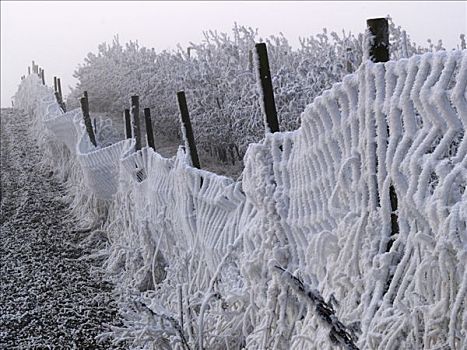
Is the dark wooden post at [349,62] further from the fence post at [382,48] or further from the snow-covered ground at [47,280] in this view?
the fence post at [382,48]

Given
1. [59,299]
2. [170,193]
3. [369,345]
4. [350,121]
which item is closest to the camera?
[369,345]

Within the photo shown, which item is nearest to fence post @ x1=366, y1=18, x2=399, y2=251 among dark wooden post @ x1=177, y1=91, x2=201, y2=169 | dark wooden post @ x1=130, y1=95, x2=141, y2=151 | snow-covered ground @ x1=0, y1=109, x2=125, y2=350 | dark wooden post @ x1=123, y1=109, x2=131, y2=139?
snow-covered ground @ x1=0, y1=109, x2=125, y2=350

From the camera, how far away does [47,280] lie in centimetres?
826

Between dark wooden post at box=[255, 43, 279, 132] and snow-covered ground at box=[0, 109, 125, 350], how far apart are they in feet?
6.44

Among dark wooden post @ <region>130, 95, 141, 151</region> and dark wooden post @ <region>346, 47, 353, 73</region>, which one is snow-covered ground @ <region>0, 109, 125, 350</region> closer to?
dark wooden post @ <region>130, 95, 141, 151</region>

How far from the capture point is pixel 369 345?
2.71m

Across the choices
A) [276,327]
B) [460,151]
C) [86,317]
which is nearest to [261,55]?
[276,327]

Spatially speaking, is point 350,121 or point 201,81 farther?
point 201,81

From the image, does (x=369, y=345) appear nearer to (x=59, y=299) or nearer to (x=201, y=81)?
(x=59, y=299)

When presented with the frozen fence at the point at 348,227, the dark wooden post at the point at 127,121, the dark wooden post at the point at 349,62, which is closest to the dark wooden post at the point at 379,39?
the frozen fence at the point at 348,227

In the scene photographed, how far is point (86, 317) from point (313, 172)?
418cm

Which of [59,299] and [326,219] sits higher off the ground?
[326,219]

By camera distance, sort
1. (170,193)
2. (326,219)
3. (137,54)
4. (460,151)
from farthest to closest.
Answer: (137,54) < (170,193) < (326,219) < (460,151)

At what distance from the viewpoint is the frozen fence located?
2.44 metres
